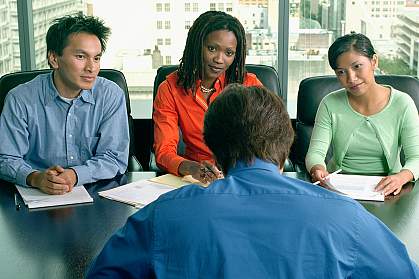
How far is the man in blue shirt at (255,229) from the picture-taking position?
110cm

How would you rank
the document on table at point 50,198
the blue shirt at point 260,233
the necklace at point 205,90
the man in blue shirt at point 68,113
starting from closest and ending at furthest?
the blue shirt at point 260,233 < the document on table at point 50,198 < the man in blue shirt at point 68,113 < the necklace at point 205,90

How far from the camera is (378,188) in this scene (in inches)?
87.0

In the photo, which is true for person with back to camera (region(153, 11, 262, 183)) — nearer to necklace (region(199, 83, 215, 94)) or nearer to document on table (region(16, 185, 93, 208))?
necklace (region(199, 83, 215, 94))

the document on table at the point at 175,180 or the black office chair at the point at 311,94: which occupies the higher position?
the black office chair at the point at 311,94

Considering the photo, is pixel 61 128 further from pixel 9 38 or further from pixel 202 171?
pixel 9 38

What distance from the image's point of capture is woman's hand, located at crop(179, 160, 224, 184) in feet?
7.49

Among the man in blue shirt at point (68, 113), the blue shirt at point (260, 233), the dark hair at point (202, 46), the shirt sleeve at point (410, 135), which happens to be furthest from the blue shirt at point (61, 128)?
the blue shirt at point (260, 233)

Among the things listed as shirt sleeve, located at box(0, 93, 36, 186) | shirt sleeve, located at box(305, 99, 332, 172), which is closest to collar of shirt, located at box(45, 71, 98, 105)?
shirt sleeve, located at box(0, 93, 36, 186)

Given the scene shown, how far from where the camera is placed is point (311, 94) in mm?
3133

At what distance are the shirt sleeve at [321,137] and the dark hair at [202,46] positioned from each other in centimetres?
42

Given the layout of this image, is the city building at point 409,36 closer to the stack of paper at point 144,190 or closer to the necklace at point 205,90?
the necklace at point 205,90

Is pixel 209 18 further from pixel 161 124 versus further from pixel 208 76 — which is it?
pixel 161 124

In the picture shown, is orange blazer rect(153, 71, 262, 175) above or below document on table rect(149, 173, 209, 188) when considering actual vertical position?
above

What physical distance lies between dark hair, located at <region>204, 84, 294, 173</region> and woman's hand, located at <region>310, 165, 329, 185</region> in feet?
3.72
